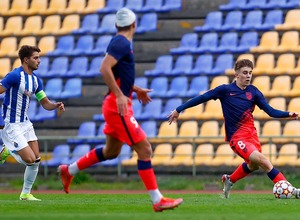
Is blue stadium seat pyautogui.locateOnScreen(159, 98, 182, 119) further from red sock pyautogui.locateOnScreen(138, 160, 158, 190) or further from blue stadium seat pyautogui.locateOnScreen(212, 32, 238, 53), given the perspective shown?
red sock pyautogui.locateOnScreen(138, 160, 158, 190)

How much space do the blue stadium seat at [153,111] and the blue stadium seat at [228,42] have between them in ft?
7.19

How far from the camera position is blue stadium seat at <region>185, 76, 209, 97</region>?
24953 mm

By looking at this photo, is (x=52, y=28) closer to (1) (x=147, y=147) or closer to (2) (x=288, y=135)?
(2) (x=288, y=135)

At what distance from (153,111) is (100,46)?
359 cm

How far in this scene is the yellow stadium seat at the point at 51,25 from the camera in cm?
2920

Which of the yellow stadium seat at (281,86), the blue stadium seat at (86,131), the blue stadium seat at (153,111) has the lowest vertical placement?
the blue stadium seat at (86,131)

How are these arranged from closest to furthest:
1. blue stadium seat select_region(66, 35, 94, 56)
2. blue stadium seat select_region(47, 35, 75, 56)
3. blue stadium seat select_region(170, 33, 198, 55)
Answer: blue stadium seat select_region(170, 33, 198, 55)
blue stadium seat select_region(66, 35, 94, 56)
blue stadium seat select_region(47, 35, 75, 56)

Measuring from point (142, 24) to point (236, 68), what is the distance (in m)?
13.3

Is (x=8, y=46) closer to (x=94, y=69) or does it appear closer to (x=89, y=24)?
(x=89, y=24)

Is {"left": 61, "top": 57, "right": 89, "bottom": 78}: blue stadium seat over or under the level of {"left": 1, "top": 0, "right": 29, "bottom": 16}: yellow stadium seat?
under

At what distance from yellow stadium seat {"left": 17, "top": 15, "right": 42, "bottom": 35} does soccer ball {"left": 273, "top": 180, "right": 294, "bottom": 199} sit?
16215mm

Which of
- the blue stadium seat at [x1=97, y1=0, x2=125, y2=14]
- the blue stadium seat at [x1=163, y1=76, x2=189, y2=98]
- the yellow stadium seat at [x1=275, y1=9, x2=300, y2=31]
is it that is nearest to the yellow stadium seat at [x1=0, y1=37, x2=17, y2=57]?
the blue stadium seat at [x1=97, y1=0, x2=125, y2=14]

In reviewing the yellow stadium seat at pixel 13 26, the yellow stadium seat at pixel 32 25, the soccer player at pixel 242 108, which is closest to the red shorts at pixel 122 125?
the soccer player at pixel 242 108

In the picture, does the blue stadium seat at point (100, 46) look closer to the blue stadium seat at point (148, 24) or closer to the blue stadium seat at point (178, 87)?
the blue stadium seat at point (148, 24)
